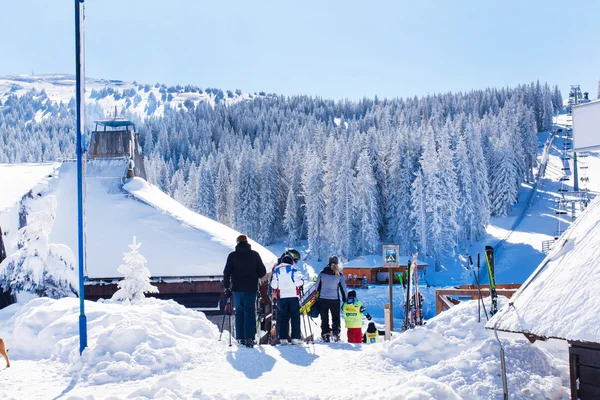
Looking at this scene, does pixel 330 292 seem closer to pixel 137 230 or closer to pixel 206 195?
pixel 137 230

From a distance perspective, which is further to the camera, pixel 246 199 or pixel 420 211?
pixel 246 199

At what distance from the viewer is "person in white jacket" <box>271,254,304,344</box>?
367 inches

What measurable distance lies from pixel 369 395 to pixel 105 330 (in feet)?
13.6

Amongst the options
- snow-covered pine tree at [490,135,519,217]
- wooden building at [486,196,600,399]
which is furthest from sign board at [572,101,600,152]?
snow-covered pine tree at [490,135,519,217]

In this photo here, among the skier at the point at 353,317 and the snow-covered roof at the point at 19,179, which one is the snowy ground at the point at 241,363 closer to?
the skier at the point at 353,317

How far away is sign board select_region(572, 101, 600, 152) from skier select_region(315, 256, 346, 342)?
4.58m

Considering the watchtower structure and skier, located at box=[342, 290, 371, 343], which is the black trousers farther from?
the watchtower structure

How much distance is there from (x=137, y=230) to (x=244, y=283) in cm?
1261

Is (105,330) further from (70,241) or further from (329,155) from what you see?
(329,155)

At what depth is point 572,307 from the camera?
5145 millimetres

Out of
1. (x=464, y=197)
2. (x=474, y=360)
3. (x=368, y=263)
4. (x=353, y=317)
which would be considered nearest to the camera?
(x=474, y=360)

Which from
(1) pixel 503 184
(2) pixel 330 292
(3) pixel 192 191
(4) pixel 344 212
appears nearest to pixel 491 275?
(2) pixel 330 292

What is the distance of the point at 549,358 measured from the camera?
6.29 m

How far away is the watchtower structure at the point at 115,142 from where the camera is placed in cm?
2773
